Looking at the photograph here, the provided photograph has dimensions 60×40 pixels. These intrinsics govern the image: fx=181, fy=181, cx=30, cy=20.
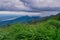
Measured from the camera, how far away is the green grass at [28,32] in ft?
13.8

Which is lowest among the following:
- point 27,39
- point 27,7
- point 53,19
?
point 27,39

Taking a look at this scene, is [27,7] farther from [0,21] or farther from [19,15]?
[0,21]

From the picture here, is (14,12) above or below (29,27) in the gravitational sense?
above

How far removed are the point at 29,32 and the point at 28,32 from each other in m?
0.03

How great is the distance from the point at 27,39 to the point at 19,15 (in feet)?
Result: 3.19

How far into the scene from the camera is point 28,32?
4.26 m

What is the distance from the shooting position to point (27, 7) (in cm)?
505

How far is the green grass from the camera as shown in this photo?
4206 millimetres

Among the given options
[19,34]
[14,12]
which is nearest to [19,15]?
[14,12]

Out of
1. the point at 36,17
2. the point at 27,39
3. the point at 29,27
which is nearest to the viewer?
the point at 27,39

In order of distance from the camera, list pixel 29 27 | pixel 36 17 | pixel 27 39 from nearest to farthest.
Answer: pixel 27 39
pixel 29 27
pixel 36 17

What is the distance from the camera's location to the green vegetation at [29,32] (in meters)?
4.21

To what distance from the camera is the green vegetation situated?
13.8 feet

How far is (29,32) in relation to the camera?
14.0 ft
